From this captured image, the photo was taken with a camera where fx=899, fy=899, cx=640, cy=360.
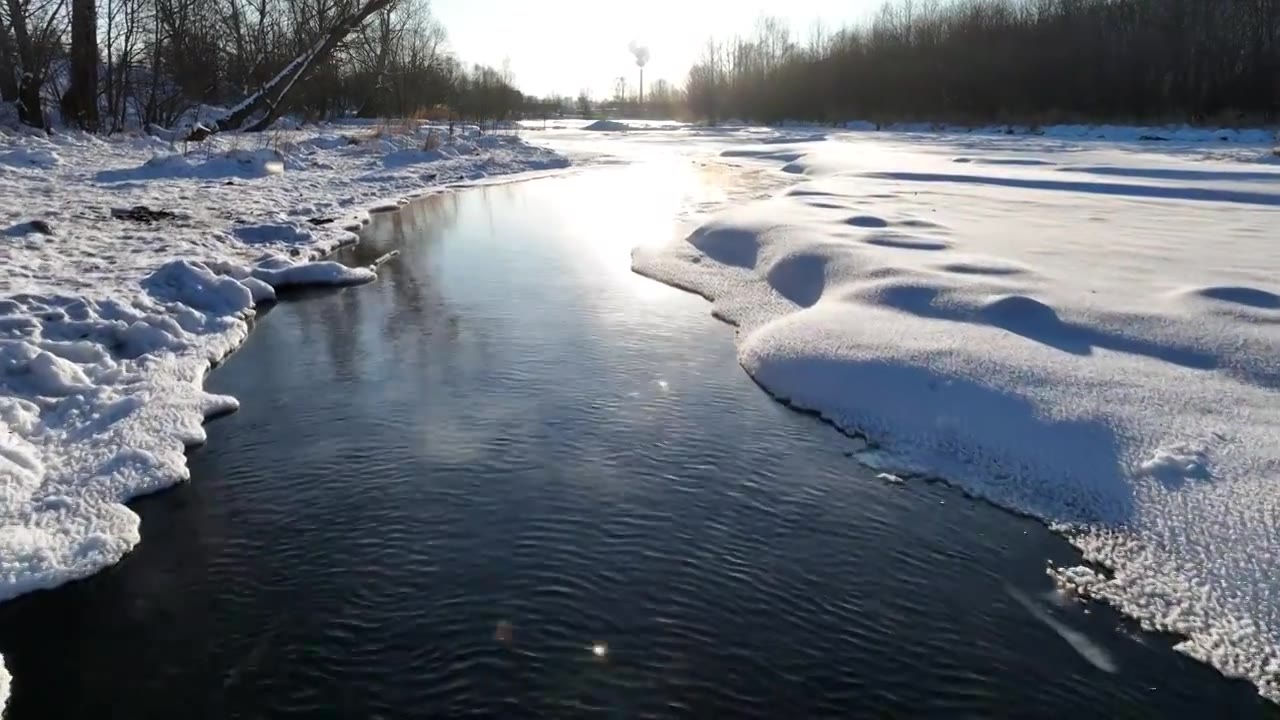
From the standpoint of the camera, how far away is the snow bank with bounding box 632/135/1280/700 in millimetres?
3182

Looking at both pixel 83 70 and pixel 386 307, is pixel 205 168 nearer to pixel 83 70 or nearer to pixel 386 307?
pixel 83 70

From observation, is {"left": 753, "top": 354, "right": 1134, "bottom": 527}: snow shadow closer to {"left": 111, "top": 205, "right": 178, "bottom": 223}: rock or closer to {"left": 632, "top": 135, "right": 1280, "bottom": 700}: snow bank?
{"left": 632, "top": 135, "right": 1280, "bottom": 700}: snow bank

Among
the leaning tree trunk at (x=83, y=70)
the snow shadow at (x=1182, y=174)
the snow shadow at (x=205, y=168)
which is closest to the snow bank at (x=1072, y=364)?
the snow shadow at (x=1182, y=174)

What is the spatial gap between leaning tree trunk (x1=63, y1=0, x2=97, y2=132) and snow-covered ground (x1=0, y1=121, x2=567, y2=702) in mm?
2374

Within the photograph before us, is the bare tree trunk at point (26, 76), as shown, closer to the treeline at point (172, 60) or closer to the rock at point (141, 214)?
the treeline at point (172, 60)

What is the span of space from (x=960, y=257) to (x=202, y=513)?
5.76 metres

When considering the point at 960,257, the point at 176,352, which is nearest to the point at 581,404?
the point at 176,352

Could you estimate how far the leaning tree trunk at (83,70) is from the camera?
15.5 metres

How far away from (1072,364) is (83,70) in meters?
17.5

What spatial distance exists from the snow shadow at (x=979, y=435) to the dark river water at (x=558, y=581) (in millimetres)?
211

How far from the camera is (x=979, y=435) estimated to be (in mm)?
4215

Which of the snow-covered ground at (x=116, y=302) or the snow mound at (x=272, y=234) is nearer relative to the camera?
the snow-covered ground at (x=116, y=302)

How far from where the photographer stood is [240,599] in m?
3.03

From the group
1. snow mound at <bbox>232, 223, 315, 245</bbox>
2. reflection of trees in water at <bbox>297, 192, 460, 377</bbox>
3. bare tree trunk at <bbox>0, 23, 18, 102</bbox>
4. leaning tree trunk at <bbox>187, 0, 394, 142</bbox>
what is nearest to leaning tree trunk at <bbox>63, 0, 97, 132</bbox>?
bare tree trunk at <bbox>0, 23, 18, 102</bbox>
